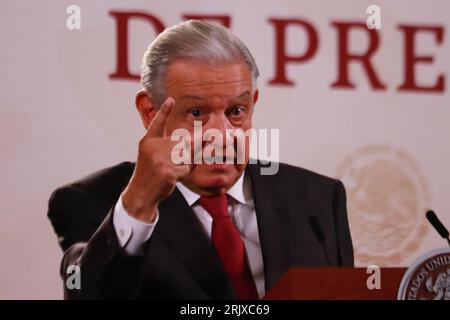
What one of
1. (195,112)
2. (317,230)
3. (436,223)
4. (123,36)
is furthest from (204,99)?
(436,223)

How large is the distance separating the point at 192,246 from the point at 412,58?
47.1 inches

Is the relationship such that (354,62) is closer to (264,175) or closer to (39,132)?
(264,175)

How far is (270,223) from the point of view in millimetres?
3609

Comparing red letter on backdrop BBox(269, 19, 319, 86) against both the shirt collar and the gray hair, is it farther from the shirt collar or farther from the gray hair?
the shirt collar

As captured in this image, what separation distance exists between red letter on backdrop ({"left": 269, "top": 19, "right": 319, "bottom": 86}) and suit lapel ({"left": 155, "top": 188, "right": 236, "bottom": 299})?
65 centimetres

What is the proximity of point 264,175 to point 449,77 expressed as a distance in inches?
34.7

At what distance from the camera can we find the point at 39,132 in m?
3.63

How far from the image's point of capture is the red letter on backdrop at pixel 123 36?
3.65 metres

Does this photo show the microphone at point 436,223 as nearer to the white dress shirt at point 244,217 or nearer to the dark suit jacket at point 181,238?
the dark suit jacket at point 181,238

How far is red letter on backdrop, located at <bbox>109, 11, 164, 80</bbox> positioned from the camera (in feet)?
12.0

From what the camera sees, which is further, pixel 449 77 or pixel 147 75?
pixel 449 77

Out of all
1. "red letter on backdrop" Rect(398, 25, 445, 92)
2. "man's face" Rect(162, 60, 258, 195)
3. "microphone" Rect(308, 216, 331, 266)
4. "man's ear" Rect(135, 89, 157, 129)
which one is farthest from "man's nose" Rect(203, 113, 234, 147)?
"red letter on backdrop" Rect(398, 25, 445, 92)

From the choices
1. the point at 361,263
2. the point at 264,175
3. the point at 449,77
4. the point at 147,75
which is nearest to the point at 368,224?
the point at 361,263

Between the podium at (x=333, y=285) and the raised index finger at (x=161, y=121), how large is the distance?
0.65 meters
